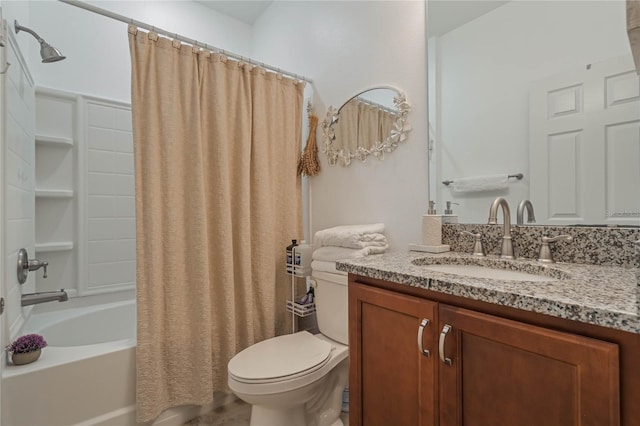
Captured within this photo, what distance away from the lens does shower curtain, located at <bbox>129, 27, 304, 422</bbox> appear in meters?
1.55

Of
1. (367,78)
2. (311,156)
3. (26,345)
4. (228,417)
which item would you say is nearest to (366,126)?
(367,78)

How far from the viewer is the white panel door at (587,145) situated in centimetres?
97

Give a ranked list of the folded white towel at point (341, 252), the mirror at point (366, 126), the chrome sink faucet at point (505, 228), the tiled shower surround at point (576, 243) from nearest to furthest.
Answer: the tiled shower surround at point (576, 243), the chrome sink faucet at point (505, 228), the folded white towel at point (341, 252), the mirror at point (366, 126)

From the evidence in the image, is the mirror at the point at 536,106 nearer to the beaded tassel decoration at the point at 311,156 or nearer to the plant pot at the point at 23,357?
the beaded tassel decoration at the point at 311,156

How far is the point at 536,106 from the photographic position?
46.2 inches

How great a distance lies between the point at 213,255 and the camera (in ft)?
5.82

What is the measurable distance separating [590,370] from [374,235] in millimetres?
1047

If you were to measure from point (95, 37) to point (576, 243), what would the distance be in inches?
120

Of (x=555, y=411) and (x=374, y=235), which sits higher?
(x=374, y=235)

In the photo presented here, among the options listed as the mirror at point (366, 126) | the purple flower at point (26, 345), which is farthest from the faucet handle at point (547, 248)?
the purple flower at point (26, 345)

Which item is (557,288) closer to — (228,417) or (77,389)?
(228,417)

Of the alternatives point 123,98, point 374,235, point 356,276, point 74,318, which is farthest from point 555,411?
point 123,98

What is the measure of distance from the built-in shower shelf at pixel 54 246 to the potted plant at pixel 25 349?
0.82m

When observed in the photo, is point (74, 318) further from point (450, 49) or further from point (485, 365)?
point (450, 49)
